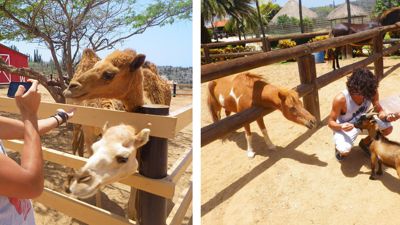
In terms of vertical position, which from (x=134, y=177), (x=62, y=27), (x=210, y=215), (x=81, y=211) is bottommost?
(x=210, y=215)

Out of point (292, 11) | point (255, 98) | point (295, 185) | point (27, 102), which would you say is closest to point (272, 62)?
point (255, 98)

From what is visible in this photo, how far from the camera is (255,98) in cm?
192

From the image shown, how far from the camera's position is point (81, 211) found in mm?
1210

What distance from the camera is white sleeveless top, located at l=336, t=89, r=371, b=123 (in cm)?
165

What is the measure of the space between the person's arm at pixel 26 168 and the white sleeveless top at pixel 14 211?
0.09m

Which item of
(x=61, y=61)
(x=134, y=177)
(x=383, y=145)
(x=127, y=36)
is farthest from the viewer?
(x=61, y=61)

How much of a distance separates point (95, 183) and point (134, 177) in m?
0.29

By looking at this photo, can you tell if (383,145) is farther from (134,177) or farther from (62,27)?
(62,27)

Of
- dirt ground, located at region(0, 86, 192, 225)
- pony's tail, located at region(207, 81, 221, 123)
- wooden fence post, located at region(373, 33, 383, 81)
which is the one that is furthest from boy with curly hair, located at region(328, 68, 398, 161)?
wooden fence post, located at region(373, 33, 383, 81)

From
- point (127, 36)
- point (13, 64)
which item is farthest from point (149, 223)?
point (13, 64)

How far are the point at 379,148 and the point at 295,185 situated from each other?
388 mm

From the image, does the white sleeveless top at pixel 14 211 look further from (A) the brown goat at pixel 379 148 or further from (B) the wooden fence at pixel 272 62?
(A) the brown goat at pixel 379 148

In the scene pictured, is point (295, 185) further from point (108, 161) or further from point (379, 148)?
point (108, 161)

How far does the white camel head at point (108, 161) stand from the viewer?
2.28 feet
